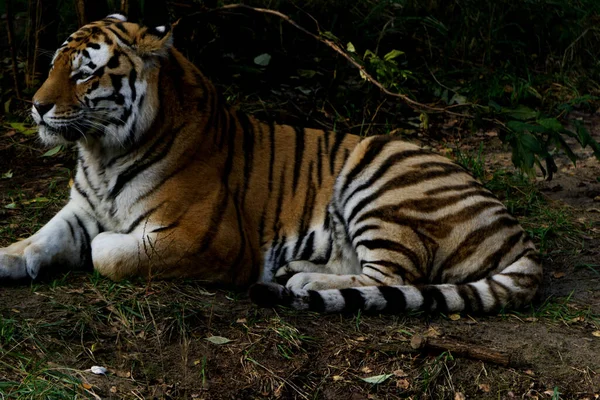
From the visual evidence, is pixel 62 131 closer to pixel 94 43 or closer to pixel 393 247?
pixel 94 43

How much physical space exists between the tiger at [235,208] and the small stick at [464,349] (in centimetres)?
37

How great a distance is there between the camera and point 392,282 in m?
4.27

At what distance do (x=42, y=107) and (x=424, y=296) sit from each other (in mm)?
2052

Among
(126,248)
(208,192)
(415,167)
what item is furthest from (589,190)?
(126,248)

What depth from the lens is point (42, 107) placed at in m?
4.02

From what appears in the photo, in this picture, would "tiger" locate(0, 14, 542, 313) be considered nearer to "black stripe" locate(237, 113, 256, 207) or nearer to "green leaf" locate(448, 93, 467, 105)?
"black stripe" locate(237, 113, 256, 207)

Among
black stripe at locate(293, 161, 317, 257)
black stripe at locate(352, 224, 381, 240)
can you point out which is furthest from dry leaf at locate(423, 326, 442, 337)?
black stripe at locate(293, 161, 317, 257)

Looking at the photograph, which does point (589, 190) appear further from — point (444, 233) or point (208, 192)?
point (208, 192)

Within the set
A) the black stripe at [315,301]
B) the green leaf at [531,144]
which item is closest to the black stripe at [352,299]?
the black stripe at [315,301]

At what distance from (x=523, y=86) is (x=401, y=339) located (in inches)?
167

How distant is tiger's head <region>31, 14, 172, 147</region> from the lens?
13.3 ft

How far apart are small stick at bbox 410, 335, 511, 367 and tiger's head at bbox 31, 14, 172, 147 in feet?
5.73

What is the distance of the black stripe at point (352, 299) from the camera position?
3988 mm

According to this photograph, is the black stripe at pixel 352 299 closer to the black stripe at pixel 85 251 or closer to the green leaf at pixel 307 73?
the black stripe at pixel 85 251
